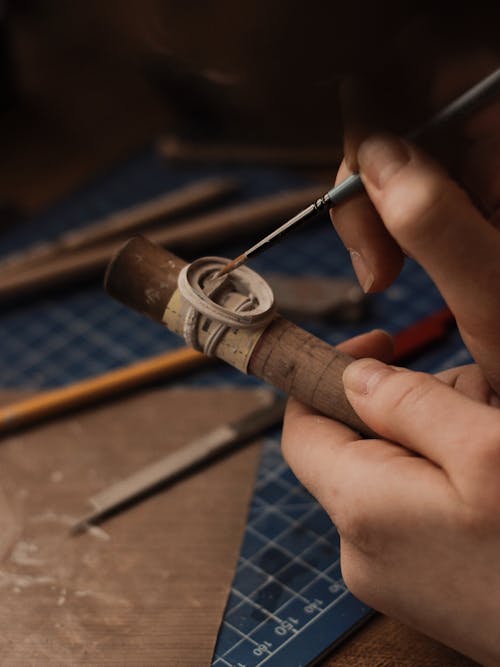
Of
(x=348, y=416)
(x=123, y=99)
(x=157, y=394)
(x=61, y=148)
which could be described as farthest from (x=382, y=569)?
(x=123, y=99)

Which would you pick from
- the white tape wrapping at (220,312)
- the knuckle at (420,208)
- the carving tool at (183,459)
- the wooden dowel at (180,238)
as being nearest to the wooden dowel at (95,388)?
the carving tool at (183,459)

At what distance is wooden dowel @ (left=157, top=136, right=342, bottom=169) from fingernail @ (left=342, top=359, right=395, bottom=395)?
98cm

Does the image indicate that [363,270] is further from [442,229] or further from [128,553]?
[128,553]

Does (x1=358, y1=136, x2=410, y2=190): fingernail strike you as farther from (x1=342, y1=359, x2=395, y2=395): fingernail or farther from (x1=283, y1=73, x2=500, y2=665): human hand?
(x1=342, y1=359, x2=395, y2=395): fingernail

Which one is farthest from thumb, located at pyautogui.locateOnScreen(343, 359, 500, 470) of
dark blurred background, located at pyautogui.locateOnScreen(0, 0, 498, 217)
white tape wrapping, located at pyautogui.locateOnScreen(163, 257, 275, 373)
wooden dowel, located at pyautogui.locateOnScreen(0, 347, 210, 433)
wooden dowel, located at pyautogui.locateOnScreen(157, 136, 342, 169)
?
wooden dowel, located at pyautogui.locateOnScreen(157, 136, 342, 169)

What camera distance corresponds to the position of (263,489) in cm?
104

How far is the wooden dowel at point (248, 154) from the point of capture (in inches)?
67.5

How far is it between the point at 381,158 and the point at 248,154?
1.08 meters

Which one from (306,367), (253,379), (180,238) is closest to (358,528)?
(306,367)

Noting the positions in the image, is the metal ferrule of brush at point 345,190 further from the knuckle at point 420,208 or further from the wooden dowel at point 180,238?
the wooden dowel at point 180,238

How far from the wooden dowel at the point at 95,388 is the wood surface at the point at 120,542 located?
0.06 feet

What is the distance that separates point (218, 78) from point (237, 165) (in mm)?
1025

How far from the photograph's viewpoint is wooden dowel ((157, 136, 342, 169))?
1.71m

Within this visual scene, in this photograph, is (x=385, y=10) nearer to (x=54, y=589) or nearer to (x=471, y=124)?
(x=471, y=124)
